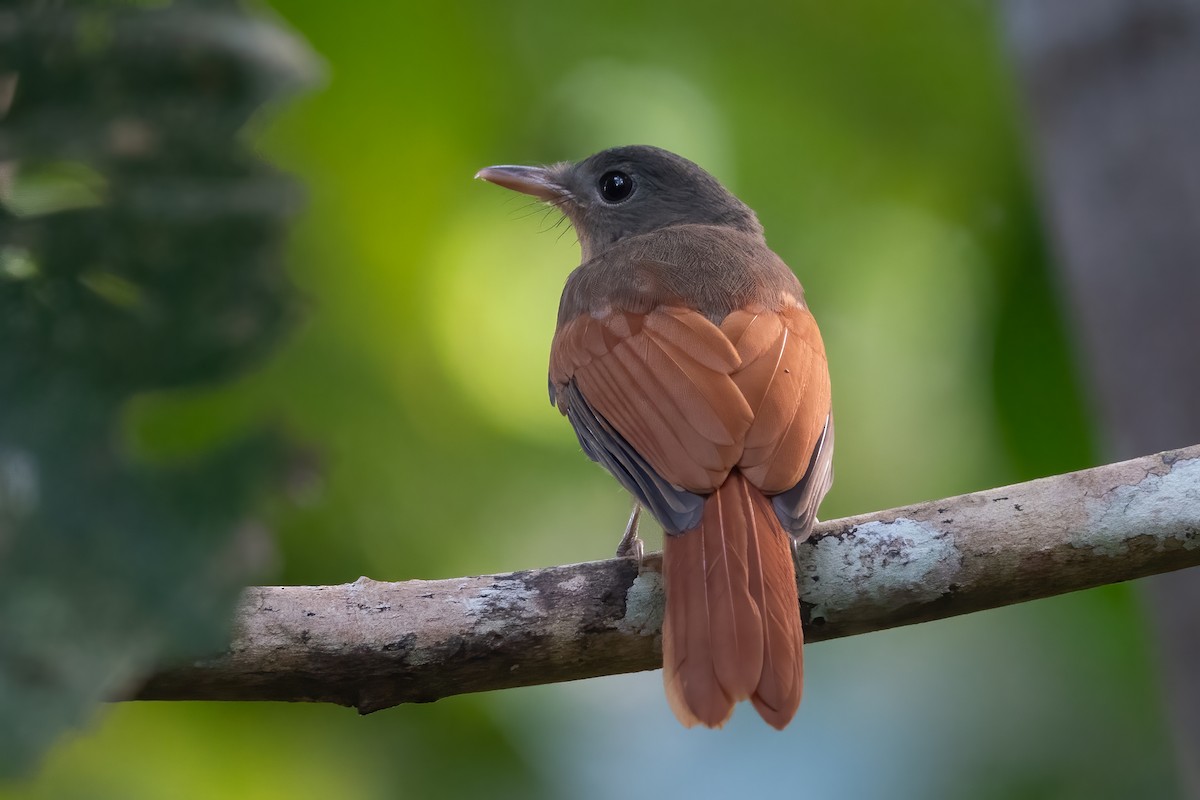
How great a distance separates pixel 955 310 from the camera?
18.4 ft

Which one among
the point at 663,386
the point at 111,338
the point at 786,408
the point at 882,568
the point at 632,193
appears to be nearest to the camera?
the point at 111,338

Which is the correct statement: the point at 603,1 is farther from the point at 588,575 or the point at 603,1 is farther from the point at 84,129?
the point at 84,129

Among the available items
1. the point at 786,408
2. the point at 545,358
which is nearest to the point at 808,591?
the point at 786,408

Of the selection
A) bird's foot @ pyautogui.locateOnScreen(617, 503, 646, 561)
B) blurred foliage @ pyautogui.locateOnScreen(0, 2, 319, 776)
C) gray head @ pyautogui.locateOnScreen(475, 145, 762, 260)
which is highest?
gray head @ pyautogui.locateOnScreen(475, 145, 762, 260)

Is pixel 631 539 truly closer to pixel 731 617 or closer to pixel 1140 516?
pixel 731 617

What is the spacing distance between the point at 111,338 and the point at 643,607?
5.52 ft

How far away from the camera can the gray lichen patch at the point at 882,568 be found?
267 centimetres

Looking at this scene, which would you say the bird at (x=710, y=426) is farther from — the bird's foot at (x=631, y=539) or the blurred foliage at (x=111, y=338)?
the blurred foliage at (x=111, y=338)

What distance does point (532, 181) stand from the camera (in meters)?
4.59

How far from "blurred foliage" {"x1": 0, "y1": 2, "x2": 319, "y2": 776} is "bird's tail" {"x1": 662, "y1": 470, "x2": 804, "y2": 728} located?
4.64 feet

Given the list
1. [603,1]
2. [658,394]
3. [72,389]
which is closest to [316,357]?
[72,389]

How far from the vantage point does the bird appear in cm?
250

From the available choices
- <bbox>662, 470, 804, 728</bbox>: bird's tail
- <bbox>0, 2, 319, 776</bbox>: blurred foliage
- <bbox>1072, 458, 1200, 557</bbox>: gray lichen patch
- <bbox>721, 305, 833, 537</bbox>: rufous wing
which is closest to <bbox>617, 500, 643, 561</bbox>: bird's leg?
<bbox>721, 305, 833, 537</bbox>: rufous wing

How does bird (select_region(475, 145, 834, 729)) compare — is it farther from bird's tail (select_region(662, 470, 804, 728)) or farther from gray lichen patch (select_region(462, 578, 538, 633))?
gray lichen patch (select_region(462, 578, 538, 633))
